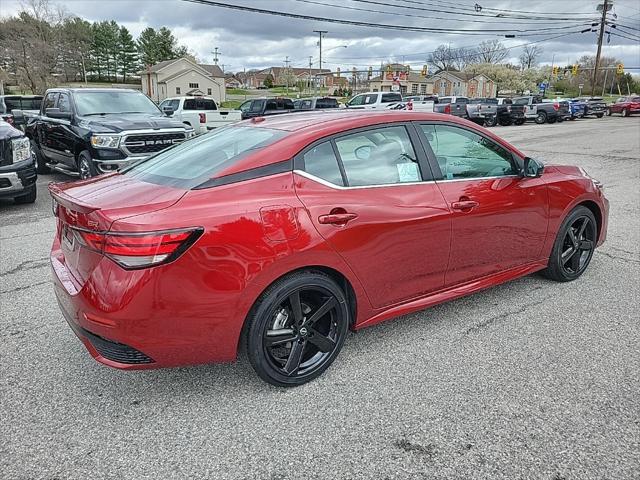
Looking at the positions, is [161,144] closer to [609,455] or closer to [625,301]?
[625,301]

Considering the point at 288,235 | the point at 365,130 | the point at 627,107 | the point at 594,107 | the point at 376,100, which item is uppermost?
the point at 627,107

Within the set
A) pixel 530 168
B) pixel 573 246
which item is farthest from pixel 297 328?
pixel 573 246

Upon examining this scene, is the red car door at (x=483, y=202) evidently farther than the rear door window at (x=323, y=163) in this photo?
Yes

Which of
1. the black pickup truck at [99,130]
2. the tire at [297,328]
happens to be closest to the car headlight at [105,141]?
the black pickup truck at [99,130]

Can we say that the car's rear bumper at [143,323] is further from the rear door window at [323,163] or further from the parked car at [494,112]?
the parked car at [494,112]

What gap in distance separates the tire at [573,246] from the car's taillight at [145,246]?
3.30 metres

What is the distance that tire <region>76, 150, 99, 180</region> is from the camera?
8391mm

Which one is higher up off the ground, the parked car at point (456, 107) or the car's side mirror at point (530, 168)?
the parked car at point (456, 107)

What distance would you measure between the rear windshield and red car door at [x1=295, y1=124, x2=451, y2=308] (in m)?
0.40

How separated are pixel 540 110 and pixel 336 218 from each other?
108ft

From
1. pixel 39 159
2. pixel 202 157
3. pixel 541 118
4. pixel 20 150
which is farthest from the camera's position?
pixel 541 118

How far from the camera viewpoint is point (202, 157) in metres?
3.16

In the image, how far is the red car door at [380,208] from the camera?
9.48 feet

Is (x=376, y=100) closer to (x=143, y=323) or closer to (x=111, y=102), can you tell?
(x=111, y=102)
